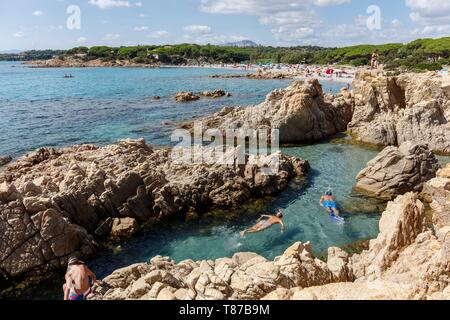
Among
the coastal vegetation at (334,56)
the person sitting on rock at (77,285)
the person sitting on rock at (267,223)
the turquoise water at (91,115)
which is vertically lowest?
the person sitting on rock at (267,223)

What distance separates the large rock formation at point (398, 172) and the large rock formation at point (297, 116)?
11290 mm

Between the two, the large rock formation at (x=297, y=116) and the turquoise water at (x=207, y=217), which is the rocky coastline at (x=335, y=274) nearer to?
the turquoise water at (x=207, y=217)

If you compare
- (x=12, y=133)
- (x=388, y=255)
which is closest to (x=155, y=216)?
(x=388, y=255)

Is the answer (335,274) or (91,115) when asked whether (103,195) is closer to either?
(335,274)

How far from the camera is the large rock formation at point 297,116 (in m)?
31.6

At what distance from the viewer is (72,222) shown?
1592 centimetres

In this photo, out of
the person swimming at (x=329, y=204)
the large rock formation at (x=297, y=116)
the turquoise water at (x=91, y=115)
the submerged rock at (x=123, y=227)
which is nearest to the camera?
the submerged rock at (x=123, y=227)

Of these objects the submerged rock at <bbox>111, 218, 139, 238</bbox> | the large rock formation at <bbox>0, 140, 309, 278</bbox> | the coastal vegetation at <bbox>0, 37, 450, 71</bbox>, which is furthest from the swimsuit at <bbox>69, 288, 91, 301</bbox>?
the coastal vegetation at <bbox>0, 37, 450, 71</bbox>

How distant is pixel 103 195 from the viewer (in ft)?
56.6

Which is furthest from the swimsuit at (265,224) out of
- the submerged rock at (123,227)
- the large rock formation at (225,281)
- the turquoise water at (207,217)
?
the submerged rock at (123,227)

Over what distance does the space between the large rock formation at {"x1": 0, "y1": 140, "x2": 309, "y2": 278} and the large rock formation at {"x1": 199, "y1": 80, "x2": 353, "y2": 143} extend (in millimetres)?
7738

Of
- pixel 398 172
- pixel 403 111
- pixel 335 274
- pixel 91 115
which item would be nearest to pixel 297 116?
pixel 403 111

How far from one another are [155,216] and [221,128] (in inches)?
685
